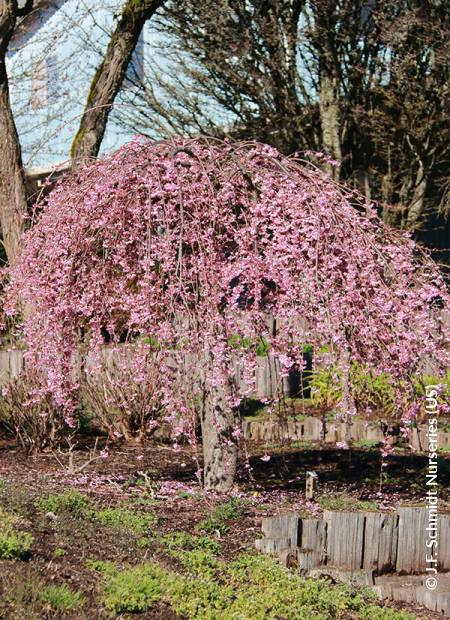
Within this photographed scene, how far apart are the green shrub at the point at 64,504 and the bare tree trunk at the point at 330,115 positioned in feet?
32.6

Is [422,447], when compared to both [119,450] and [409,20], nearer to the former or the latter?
[119,450]

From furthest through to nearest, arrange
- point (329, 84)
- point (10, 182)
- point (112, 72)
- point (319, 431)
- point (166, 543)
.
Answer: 1. point (329, 84)
2. point (112, 72)
3. point (10, 182)
4. point (319, 431)
5. point (166, 543)

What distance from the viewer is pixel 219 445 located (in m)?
6.45

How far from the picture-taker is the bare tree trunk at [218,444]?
6312 millimetres

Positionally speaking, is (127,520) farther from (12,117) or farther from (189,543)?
(12,117)

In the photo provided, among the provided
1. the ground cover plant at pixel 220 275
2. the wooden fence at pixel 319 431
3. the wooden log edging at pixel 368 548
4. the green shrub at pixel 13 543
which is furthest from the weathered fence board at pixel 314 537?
the wooden fence at pixel 319 431

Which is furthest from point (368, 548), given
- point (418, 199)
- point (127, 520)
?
point (418, 199)

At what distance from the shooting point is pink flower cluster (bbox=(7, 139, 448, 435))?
538 cm

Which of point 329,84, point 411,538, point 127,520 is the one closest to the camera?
point 411,538

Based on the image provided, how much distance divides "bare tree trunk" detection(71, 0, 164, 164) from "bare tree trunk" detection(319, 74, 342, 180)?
539 cm

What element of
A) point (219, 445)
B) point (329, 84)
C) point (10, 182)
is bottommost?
point (219, 445)

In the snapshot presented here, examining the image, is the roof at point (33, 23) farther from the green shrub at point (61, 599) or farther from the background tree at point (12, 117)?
the green shrub at point (61, 599)

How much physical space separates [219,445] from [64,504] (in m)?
1.33

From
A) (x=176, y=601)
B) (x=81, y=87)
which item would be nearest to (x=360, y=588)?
(x=176, y=601)
